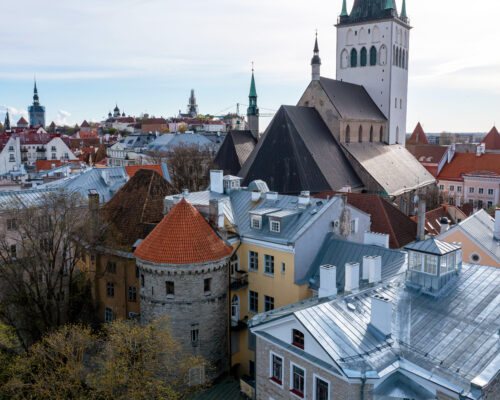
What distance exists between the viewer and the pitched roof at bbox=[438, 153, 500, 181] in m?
64.2

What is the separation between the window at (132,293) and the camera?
1063 inches

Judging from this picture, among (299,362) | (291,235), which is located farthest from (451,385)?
(291,235)

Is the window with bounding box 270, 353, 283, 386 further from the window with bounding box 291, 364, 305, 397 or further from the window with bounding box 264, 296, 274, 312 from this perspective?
the window with bounding box 264, 296, 274, 312

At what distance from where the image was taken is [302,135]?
41.6m

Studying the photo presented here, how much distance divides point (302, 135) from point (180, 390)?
26.3m

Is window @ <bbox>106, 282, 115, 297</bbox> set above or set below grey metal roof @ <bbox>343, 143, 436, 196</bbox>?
below

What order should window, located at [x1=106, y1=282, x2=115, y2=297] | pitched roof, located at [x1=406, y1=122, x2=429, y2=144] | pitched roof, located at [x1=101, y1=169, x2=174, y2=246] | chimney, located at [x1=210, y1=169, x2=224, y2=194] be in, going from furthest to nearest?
pitched roof, located at [x1=406, y1=122, x2=429, y2=144], chimney, located at [x1=210, y1=169, x2=224, y2=194], window, located at [x1=106, y1=282, x2=115, y2=297], pitched roof, located at [x1=101, y1=169, x2=174, y2=246]

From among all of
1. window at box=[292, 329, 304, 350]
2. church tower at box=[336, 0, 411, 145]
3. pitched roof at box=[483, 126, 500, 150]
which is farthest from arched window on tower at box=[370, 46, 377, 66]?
window at box=[292, 329, 304, 350]

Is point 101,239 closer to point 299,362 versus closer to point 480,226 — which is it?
point 299,362

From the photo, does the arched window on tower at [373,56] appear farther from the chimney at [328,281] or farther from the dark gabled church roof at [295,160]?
the chimney at [328,281]

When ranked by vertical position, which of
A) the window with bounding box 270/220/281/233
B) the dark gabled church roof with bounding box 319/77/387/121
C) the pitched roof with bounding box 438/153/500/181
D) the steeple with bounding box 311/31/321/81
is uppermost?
the steeple with bounding box 311/31/321/81

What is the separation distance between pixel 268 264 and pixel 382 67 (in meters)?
41.1

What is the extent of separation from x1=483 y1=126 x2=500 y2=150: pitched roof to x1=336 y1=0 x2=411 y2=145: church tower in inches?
1569

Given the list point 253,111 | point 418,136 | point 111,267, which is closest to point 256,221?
point 111,267
